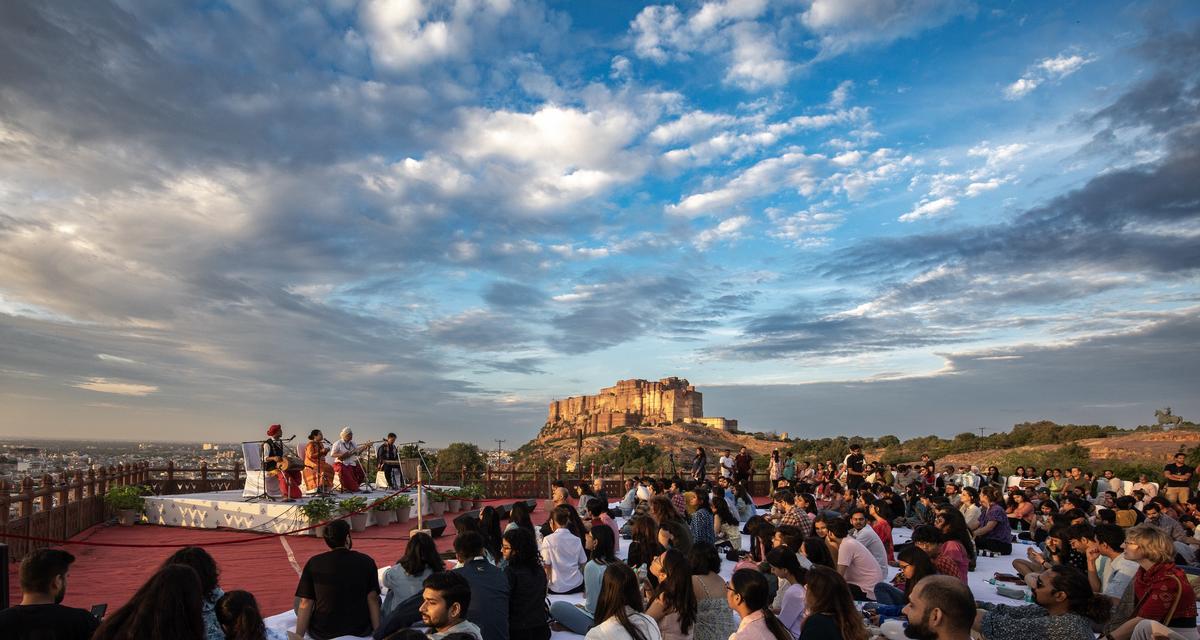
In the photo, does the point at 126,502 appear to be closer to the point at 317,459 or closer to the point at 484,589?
the point at 317,459

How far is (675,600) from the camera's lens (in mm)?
4633

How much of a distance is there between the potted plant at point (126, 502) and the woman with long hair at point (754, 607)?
14.9 metres

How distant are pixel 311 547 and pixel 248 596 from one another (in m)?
9.32

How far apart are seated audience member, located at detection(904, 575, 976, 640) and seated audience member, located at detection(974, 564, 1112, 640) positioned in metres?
1.69

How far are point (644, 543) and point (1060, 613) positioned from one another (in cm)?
353

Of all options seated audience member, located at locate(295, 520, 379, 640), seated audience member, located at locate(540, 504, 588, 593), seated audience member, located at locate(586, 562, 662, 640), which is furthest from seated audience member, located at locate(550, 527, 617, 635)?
Answer: seated audience member, located at locate(586, 562, 662, 640)

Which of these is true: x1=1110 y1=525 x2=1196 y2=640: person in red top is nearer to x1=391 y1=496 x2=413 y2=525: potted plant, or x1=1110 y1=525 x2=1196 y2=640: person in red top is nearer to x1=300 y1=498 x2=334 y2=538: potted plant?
x1=300 y1=498 x2=334 y2=538: potted plant

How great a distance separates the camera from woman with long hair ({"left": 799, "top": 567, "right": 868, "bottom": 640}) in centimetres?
418

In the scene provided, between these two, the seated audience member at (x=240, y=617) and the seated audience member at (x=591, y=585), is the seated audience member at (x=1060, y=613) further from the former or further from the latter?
the seated audience member at (x=240, y=617)

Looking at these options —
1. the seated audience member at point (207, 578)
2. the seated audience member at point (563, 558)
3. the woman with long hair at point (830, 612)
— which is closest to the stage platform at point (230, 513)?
the seated audience member at point (563, 558)

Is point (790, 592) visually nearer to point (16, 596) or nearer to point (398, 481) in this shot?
point (16, 596)

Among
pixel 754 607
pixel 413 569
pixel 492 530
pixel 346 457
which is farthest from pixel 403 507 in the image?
pixel 754 607

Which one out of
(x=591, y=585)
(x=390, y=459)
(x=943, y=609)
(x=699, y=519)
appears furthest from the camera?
(x=390, y=459)

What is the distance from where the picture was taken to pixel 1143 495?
47.9 feet
